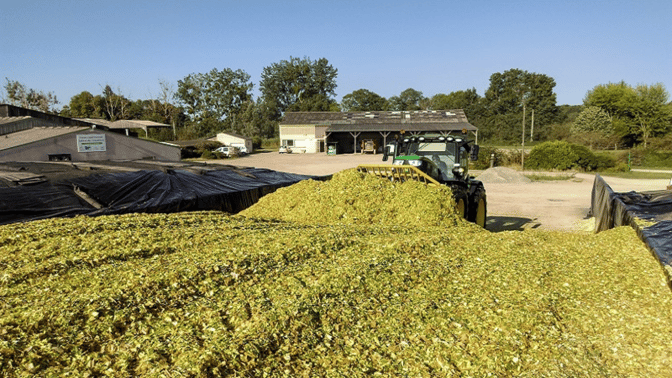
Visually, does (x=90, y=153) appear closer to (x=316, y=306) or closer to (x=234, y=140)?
(x=316, y=306)

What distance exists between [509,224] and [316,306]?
30.8ft

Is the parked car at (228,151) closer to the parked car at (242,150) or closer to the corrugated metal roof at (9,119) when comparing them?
the parked car at (242,150)

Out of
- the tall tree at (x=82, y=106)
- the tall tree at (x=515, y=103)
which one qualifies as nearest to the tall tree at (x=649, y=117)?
the tall tree at (x=515, y=103)

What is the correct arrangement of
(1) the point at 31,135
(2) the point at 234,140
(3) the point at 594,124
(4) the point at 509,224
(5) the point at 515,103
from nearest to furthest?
(4) the point at 509,224 < (1) the point at 31,135 < (3) the point at 594,124 < (2) the point at 234,140 < (5) the point at 515,103

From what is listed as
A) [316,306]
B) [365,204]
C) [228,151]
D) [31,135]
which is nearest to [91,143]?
[31,135]

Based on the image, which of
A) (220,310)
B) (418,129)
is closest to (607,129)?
(418,129)

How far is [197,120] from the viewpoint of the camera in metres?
71.9

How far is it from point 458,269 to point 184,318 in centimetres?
296

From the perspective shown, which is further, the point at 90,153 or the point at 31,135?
the point at 90,153

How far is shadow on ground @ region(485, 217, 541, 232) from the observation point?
11.4 m

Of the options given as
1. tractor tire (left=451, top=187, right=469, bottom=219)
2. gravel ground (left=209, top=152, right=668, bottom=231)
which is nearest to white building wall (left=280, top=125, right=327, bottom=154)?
gravel ground (left=209, top=152, right=668, bottom=231)

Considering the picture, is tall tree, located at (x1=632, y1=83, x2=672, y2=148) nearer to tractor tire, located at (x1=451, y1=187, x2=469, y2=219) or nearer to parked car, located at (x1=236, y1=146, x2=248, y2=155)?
parked car, located at (x1=236, y1=146, x2=248, y2=155)

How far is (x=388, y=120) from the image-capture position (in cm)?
4969

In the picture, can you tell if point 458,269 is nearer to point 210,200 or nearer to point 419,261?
point 419,261
